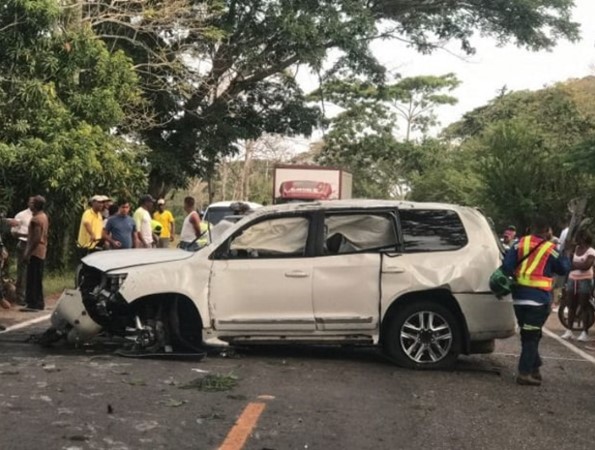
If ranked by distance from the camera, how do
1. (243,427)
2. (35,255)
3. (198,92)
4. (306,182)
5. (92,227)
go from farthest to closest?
(306,182) < (198,92) < (92,227) < (35,255) < (243,427)

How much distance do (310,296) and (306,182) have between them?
18239 mm

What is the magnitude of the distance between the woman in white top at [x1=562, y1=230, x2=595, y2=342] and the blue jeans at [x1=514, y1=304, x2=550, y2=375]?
167 inches

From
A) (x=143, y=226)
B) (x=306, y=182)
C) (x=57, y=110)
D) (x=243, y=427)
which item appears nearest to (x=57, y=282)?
(x=143, y=226)

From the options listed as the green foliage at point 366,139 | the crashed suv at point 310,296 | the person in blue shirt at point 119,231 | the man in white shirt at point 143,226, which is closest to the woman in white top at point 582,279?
the crashed suv at point 310,296

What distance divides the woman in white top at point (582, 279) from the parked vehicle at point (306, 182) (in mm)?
14505

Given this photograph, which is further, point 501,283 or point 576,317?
point 576,317

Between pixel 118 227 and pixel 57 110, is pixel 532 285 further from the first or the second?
pixel 57 110

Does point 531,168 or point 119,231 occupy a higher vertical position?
point 531,168

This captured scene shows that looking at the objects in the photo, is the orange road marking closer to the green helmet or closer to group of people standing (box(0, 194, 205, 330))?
the green helmet

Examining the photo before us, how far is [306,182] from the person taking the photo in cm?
2636

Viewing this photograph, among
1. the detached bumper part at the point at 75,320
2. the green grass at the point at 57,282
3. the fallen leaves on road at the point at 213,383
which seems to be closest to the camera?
the fallen leaves on road at the point at 213,383

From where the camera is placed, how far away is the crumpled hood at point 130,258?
27.2ft

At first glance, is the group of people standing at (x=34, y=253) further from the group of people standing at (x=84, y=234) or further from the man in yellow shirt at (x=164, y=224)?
the man in yellow shirt at (x=164, y=224)

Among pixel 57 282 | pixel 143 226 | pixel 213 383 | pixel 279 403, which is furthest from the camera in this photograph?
pixel 57 282
